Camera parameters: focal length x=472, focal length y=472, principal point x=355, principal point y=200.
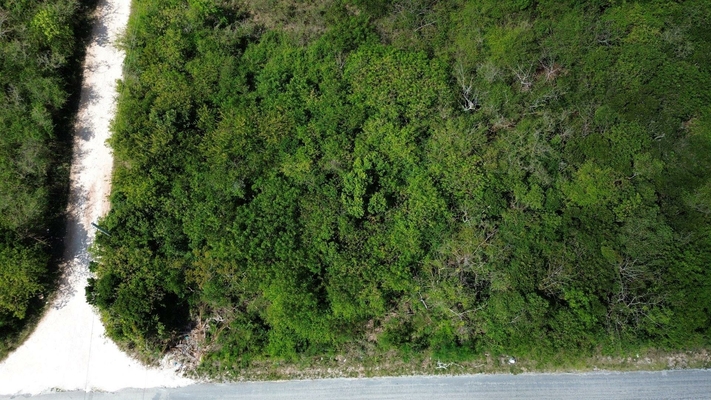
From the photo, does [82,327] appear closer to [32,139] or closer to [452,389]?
[32,139]

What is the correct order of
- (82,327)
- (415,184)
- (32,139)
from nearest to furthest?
1. (82,327)
2. (415,184)
3. (32,139)

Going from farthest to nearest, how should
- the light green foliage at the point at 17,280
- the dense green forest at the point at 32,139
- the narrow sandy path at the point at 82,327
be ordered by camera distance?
the narrow sandy path at the point at 82,327 < the dense green forest at the point at 32,139 < the light green foliage at the point at 17,280

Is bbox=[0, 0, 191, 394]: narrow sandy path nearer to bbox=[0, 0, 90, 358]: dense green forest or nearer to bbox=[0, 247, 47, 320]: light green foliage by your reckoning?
bbox=[0, 0, 90, 358]: dense green forest

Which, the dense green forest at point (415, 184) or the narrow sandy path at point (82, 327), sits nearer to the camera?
the dense green forest at point (415, 184)

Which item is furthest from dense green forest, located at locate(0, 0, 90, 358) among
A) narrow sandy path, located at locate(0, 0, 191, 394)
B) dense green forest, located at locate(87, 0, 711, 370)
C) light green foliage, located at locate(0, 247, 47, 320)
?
dense green forest, located at locate(87, 0, 711, 370)

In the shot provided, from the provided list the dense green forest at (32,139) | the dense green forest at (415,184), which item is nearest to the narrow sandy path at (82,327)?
the dense green forest at (32,139)

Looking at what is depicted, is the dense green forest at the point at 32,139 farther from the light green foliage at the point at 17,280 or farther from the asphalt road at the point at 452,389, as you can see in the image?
the asphalt road at the point at 452,389

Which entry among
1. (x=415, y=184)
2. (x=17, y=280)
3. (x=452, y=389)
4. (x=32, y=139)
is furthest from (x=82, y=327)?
(x=452, y=389)

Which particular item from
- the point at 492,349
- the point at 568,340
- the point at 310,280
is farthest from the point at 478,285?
the point at 310,280
